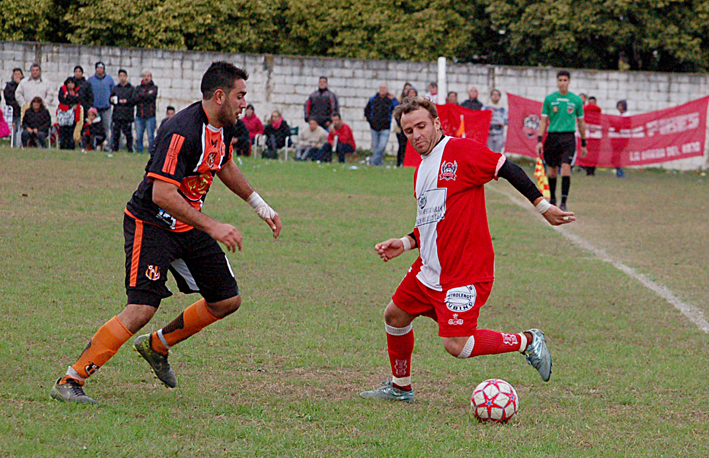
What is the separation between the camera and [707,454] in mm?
4320

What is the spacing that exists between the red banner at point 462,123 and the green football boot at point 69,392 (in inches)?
711

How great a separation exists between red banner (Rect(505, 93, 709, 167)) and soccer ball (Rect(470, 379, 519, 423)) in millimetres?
19816

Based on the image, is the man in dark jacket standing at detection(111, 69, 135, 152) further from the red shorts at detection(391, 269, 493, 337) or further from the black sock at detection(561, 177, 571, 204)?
the red shorts at detection(391, 269, 493, 337)

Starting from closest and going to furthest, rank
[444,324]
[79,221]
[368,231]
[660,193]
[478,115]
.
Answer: [444,324] < [79,221] < [368,231] < [660,193] < [478,115]

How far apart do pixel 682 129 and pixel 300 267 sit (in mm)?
19303

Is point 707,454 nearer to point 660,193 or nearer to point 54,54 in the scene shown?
point 660,193

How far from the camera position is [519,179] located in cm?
483

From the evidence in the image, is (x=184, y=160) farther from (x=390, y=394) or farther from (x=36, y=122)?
(x=36, y=122)

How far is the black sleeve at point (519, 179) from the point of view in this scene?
15.8ft

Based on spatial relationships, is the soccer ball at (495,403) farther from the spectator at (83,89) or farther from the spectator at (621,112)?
the spectator at (621,112)

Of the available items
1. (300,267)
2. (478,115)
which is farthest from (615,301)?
(478,115)

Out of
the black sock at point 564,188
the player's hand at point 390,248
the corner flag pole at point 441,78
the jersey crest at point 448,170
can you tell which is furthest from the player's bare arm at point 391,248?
the corner flag pole at point 441,78

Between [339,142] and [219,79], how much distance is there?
62.0ft

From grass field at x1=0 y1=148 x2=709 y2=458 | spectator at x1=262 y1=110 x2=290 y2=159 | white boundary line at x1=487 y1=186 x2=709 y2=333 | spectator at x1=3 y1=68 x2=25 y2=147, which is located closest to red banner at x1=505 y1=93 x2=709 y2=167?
spectator at x1=262 y1=110 x2=290 y2=159
